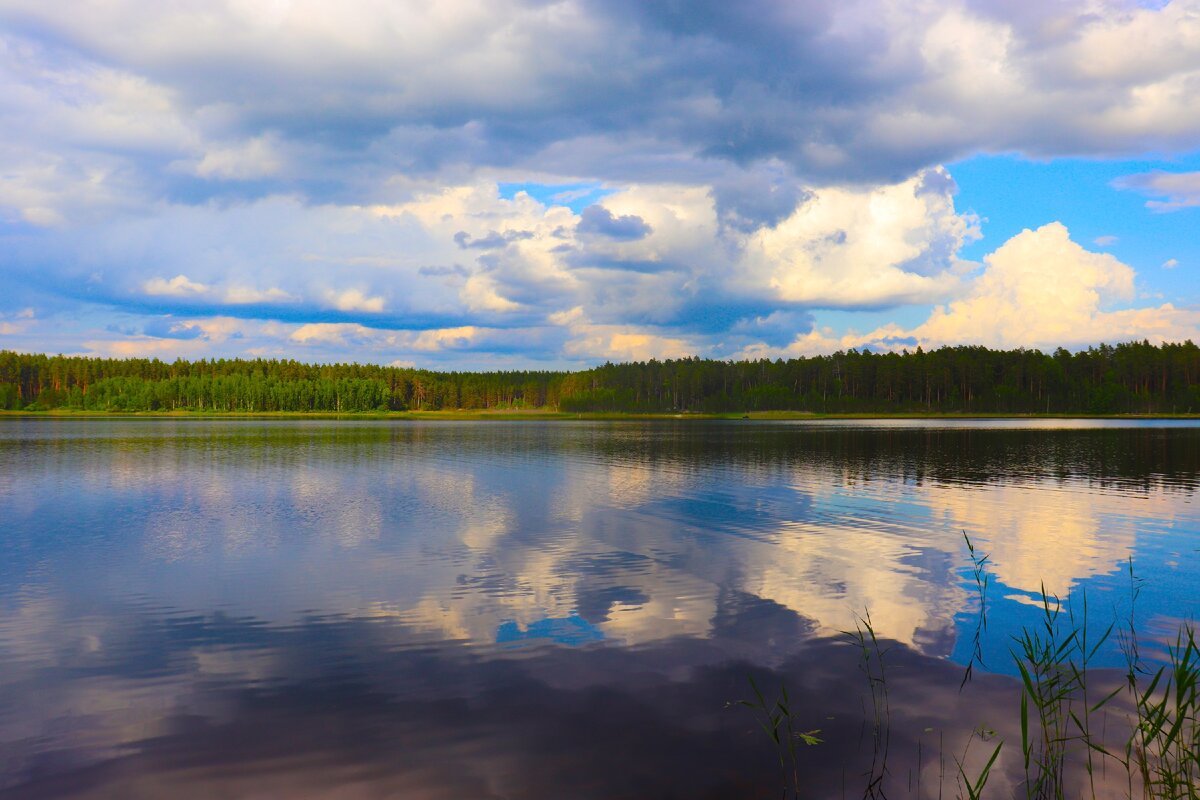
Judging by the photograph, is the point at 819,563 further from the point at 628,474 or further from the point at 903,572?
the point at 628,474

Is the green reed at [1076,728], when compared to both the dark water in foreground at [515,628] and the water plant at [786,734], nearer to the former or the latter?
the water plant at [786,734]

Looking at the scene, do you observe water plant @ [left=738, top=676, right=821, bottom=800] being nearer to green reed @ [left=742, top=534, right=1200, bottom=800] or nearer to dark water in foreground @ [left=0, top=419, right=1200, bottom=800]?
green reed @ [left=742, top=534, right=1200, bottom=800]

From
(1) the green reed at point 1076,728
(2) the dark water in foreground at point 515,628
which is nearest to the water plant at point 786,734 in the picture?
(1) the green reed at point 1076,728

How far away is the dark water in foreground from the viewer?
A: 9695 millimetres

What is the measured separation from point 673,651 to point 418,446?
7267 cm

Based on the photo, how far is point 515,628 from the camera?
1554 cm

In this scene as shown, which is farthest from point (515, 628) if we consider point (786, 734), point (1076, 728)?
point (1076, 728)

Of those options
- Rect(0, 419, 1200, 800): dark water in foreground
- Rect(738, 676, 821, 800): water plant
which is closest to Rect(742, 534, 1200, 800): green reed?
Rect(738, 676, 821, 800): water plant

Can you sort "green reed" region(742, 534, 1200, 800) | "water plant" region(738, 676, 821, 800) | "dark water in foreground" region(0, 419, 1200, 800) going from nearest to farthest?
"green reed" region(742, 534, 1200, 800) → "water plant" region(738, 676, 821, 800) → "dark water in foreground" region(0, 419, 1200, 800)

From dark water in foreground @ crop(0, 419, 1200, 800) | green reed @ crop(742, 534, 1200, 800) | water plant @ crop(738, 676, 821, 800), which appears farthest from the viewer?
dark water in foreground @ crop(0, 419, 1200, 800)

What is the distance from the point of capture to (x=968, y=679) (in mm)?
12727

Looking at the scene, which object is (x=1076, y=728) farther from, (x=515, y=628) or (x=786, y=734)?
(x=515, y=628)

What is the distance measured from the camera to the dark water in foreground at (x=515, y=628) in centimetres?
970

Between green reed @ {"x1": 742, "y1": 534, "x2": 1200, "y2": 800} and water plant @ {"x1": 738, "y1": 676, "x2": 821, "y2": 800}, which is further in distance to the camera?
water plant @ {"x1": 738, "y1": 676, "x2": 821, "y2": 800}
